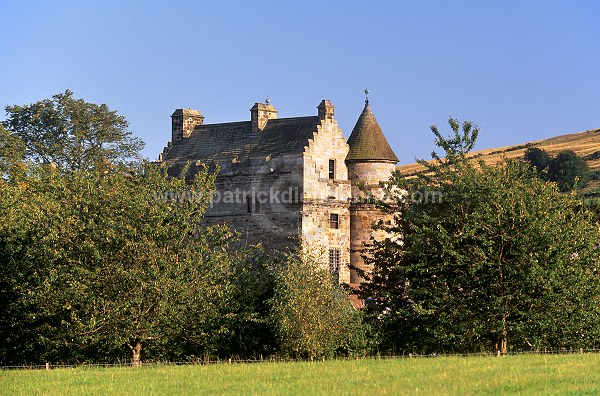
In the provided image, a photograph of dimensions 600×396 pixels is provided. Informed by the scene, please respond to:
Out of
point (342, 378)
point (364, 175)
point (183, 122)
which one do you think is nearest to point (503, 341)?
point (342, 378)

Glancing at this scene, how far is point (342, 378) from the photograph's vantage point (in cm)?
3625

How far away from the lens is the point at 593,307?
2034 inches

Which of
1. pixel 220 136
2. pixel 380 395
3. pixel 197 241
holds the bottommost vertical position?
pixel 380 395

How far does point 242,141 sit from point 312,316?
30357 mm

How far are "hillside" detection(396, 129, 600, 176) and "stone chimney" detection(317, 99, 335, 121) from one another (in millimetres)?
75076

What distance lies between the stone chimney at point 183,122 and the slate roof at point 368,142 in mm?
12079

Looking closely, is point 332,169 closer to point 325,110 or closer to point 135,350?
point 325,110

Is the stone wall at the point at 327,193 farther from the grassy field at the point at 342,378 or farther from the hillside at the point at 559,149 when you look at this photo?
the hillside at the point at 559,149

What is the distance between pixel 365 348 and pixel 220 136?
31.9 metres

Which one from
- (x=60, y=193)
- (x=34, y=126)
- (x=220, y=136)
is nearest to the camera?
(x=60, y=193)

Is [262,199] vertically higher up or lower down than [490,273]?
higher up

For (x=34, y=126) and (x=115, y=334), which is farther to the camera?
(x=34, y=126)

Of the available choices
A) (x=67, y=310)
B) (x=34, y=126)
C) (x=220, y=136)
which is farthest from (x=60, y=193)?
(x=34, y=126)

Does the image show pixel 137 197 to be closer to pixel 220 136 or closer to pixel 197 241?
pixel 197 241
